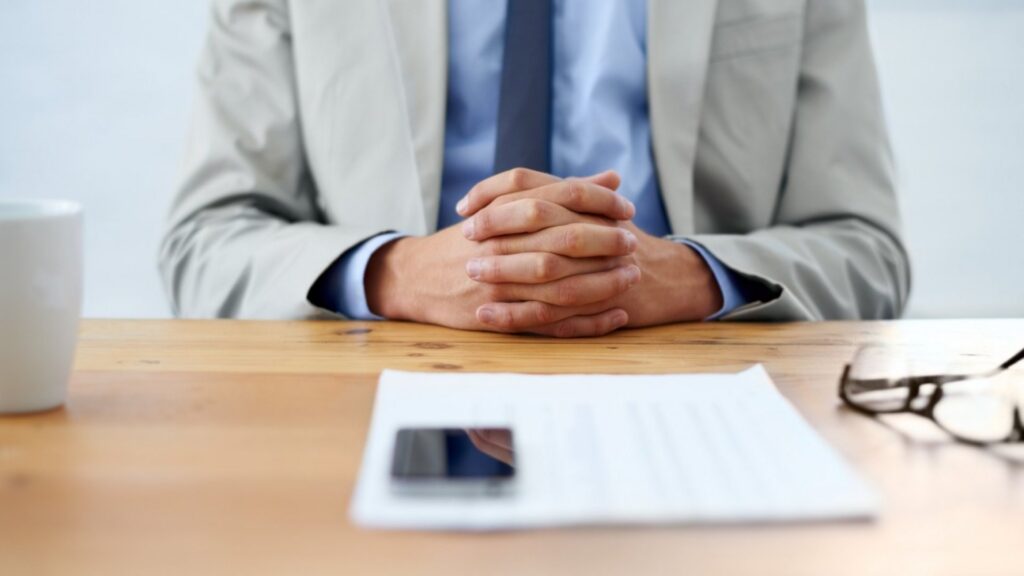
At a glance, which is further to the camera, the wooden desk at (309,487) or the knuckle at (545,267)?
the knuckle at (545,267)

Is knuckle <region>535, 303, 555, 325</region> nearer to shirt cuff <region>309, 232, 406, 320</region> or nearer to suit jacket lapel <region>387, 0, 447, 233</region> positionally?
shirt cuff <region>309, 232, 406, 320</region>

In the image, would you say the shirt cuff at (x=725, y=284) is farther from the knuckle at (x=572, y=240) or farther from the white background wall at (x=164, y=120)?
the white background wall at (x=164, y=120)

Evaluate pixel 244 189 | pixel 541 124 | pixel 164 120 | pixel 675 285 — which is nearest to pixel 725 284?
pixel 675 285

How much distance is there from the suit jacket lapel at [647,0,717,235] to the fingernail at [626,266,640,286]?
354 mm

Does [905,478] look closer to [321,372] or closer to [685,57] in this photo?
[321,372]

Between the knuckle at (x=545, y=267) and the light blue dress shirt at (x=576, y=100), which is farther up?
the light blue dress shirt at (x=576, y=100)

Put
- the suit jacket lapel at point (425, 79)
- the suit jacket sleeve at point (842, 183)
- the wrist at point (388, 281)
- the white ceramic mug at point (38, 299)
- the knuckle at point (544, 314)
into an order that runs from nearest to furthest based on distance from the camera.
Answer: the white ceramic mug at point (38, 299) → the knuckle at point (544, 314) → the wrist at point (388, 281) → the suit jacket sleeve at point (842, 183) → the suit jacket lapel at point (425, 79)

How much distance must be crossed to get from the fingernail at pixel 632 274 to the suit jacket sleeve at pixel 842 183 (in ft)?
0.75

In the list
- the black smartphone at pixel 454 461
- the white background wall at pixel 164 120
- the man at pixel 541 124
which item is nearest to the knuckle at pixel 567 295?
the man at pixel 541 124

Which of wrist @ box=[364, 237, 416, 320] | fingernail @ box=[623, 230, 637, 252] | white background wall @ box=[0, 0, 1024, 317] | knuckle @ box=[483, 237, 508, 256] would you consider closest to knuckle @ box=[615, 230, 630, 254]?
fingernail @ box=[623, 230, 637, 252]

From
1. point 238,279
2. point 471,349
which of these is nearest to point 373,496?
point 471,349

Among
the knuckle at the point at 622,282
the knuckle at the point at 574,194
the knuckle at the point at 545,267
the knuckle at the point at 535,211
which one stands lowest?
the knuckle at the point at 622,282

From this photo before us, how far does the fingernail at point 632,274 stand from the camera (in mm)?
853

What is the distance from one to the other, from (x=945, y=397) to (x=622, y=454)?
26cm
